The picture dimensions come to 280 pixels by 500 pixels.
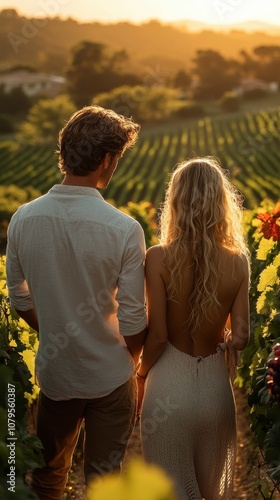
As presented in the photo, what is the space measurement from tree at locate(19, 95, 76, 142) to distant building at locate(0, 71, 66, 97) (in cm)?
1256

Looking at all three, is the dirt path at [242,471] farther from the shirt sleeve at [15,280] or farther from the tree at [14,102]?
the tree at [14,102]

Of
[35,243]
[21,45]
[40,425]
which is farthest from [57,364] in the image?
[21,45]

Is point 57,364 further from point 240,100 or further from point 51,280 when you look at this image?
point 240,100

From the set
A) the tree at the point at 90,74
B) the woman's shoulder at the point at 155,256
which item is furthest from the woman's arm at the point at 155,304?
the tree at the point at 90,74

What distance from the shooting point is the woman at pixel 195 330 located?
8.11 ft

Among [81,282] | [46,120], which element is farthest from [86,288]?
[46,120]

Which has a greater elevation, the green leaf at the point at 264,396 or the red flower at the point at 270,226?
the red flower at the point at 270,226

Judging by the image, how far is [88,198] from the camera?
2369mm

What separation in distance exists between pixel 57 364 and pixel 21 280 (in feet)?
1.16

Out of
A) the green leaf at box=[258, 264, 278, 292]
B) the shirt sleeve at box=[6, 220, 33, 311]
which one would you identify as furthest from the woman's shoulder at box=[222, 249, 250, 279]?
the shirt sleeve at box=[6, 220, 33, 311]

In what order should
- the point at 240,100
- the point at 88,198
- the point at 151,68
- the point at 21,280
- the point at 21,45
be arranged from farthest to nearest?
the point at 21,45 → the point at 151,68 → the point at 240,100 → the point at 21,280 → the point at 88,198

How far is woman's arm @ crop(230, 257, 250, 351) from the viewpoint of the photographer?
8.38 feet

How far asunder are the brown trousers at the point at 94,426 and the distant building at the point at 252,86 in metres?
79.8
